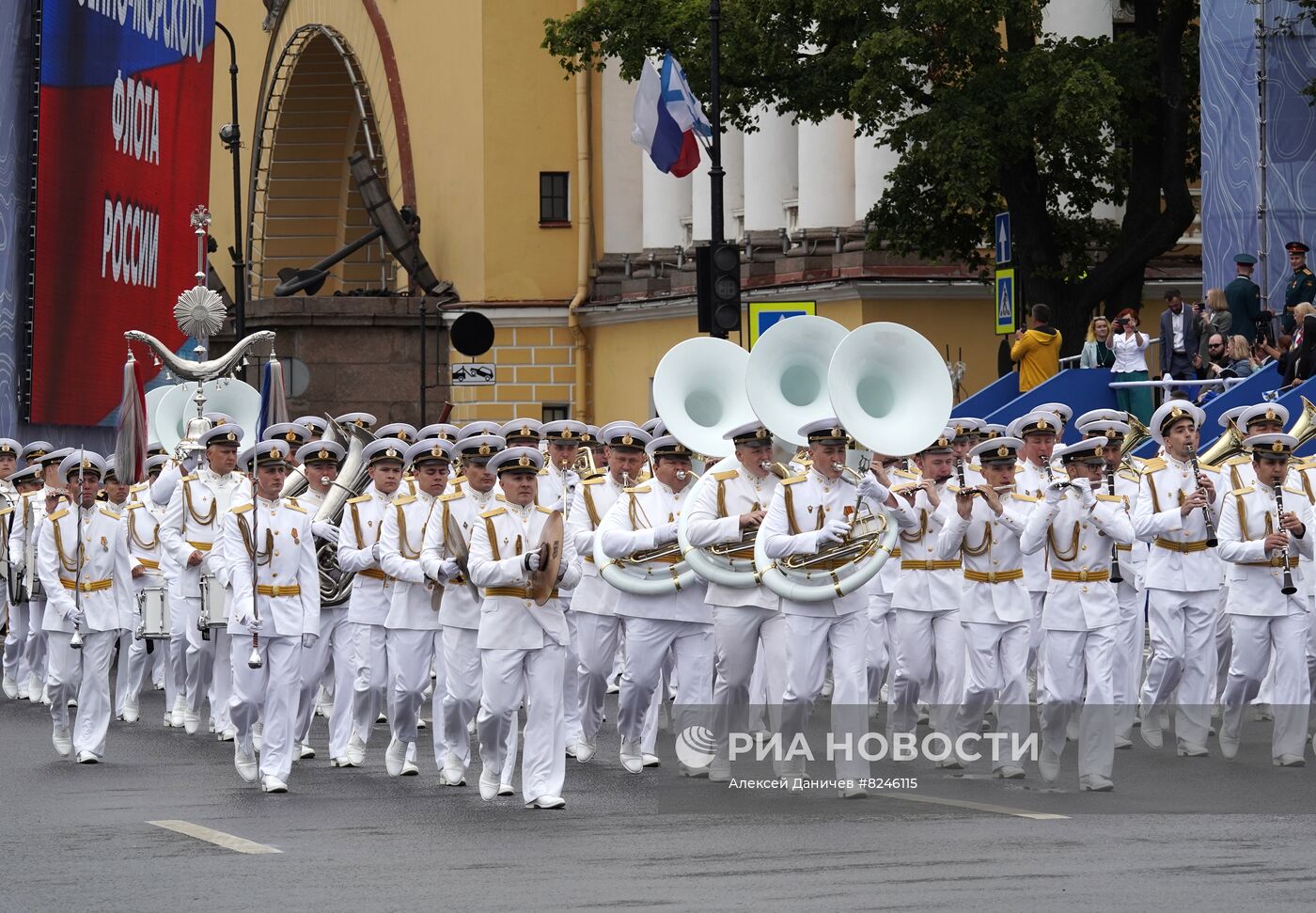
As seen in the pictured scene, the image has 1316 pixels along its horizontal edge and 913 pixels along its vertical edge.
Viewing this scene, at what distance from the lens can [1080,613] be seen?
14.6 metres

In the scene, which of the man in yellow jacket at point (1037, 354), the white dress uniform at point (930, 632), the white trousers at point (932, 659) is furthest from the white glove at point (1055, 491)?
the man in yellow jacket at point (1037, 354)

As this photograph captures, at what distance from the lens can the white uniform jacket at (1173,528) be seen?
16.1 metres

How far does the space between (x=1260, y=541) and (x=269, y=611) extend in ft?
18.4

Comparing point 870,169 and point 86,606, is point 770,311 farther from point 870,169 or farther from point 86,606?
point 870,169

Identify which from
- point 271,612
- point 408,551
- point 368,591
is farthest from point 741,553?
point 368,591

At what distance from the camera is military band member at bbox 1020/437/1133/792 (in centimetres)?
1427

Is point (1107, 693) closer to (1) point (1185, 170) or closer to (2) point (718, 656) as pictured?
(2) point (718, 656)

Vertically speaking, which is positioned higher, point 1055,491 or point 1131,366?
point 1131,366

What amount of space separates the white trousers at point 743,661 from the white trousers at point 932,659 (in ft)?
4.10

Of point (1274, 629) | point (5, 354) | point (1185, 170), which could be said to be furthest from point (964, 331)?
point (1274, 629)

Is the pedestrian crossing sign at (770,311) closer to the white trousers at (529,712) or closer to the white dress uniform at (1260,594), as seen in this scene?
the white dress uniform at (1260,594)

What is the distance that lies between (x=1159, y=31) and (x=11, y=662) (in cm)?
1696

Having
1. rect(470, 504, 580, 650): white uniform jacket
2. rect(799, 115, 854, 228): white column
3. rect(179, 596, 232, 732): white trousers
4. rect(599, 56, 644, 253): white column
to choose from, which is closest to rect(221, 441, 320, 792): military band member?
rect(470, 504, 580, 650): white uniform jacket

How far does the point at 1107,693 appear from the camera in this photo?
47.1 feet
